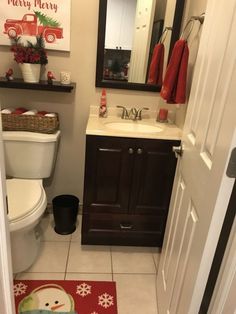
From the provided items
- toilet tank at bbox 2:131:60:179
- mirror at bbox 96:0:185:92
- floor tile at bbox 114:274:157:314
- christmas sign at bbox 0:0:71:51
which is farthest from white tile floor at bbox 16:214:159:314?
christmas sign at bbox 0:0:71:51

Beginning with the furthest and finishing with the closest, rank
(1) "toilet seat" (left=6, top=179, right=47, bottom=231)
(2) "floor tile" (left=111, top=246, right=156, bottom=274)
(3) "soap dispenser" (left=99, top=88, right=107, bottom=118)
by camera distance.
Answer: (3) "soap dispenser" (left=99, top=88, right=107, bottom=118) < (2) "floor tile" (left=111, top=246, right=156, bottom=274) < (1) "toilet seat" (left=6, top=179, right=47, bottom=231)

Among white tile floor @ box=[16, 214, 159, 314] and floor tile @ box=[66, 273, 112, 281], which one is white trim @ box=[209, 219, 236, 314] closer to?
white tile floor @ box=[16, 214, 159, 314]

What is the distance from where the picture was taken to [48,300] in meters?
1.54

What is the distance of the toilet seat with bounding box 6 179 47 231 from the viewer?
4.83 feet

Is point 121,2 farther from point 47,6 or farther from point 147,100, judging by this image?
point 147,100

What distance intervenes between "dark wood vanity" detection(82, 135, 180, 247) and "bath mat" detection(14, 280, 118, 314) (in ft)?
1.14

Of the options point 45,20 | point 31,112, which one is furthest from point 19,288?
point 45,20

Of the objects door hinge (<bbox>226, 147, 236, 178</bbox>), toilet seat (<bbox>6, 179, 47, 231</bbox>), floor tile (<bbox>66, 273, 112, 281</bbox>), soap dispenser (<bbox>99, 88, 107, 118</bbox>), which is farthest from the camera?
soap dispenser (<bbox>99, 88, 107, 118</bbox>)

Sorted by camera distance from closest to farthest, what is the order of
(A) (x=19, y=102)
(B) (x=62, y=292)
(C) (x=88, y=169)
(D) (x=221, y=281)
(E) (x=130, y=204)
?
(D) (x=221, y=281) < (B) (x=62, y=292) < (C) (x=88, y=169) < (E) (x=130, y=204) < (A) (x=19, y=102)

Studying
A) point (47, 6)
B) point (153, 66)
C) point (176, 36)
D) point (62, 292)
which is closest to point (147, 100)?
point (153, 66)

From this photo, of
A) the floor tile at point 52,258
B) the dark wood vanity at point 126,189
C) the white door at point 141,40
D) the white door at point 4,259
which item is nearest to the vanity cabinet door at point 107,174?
the dark wood vanity at point 126,189

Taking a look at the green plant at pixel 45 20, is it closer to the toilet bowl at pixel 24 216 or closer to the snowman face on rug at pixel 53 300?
the toilet bowl at pixel 24 216

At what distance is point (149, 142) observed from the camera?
1639mm

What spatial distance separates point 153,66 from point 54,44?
28.2 inches
